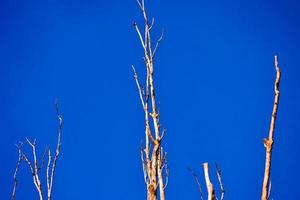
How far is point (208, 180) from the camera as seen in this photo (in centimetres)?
180

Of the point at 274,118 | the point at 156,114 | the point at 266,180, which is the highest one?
the point at 156,114

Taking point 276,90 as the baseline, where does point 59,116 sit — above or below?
above

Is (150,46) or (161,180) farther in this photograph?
(161,180)

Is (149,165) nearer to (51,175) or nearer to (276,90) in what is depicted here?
(51,175)

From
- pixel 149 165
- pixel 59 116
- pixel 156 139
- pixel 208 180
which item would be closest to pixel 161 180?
pixel 149 165

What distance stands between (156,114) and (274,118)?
1975 millimetres

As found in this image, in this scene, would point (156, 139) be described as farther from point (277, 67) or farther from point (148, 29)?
point (277, 67)

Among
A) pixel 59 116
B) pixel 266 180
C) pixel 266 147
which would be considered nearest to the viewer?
pixel 266 180

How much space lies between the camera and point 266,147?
1.73 m

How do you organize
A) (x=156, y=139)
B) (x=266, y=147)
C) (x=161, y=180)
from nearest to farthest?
(x=266, y=147), (x=156, y=139), (x=161, y=180)

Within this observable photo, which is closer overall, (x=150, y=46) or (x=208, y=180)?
(x=208, y=180)

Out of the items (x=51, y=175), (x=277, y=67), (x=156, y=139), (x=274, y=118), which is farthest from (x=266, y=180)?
(x=51, y=175)

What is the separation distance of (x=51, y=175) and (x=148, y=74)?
1657 mm

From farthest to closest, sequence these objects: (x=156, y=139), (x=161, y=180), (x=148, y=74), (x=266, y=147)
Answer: (x=161, y=180) → (x=148, y=74) → (x=156, y=139) → (x=266, y=147)
